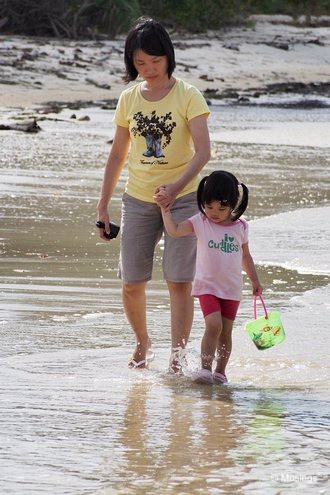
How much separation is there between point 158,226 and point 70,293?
1.72 meters

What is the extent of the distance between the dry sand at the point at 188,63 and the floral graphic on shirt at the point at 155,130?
17.2m

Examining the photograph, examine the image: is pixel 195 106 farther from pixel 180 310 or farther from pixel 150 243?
pixel 180 310

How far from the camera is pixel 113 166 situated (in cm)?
580

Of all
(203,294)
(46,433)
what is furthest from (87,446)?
(203,294)

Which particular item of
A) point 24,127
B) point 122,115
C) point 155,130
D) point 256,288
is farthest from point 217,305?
point 24,127

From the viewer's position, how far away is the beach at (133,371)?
13.4ft

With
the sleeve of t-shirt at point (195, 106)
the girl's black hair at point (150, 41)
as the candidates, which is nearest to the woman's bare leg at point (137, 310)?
the sleeve of t-shirt at point (195, 106)

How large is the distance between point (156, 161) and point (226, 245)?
0.46 m

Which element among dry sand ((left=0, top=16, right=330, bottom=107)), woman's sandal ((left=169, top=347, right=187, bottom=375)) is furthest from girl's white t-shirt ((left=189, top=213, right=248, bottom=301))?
dry sand ((left=0, top=16, right=330, bottom=107))

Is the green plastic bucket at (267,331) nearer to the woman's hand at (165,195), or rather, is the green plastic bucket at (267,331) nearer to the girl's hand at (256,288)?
the girl's hand at (256,288)

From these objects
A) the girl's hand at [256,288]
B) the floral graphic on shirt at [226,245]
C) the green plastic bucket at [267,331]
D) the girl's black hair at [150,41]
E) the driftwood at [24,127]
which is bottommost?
the driftwood at [24,127]

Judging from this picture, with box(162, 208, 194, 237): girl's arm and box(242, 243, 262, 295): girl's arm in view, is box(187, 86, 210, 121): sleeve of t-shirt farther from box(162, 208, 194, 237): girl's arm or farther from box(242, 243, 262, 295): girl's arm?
box(242, 243, 262, 295): girl's arm

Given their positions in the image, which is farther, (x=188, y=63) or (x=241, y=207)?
(x=188, y=63)

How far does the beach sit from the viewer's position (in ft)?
13.4
